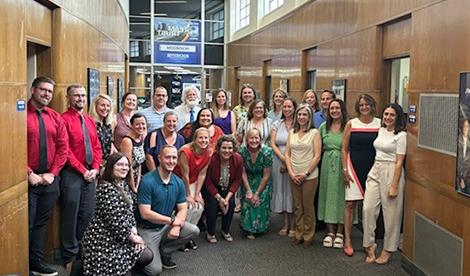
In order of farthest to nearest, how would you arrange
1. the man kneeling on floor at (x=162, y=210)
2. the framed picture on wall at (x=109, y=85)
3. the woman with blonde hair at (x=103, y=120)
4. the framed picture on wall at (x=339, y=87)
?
the framed picture on wall at (x=109, y=85)
the framed picture on wall at (x=339, y=87)
the woman with blonde hair at (x=103, y=120)
the man kneeling on floor at (x=162, y=210)

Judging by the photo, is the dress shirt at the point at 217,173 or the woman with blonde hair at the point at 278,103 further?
the woman with blonde hair at the point at 278,103

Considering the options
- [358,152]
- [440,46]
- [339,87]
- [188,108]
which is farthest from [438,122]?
[339,87]

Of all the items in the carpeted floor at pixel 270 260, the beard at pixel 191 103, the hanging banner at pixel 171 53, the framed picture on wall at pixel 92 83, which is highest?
the hanging banner at pixel 171 53

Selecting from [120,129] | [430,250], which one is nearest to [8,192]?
[120,129]

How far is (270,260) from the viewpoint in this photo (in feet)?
18.3

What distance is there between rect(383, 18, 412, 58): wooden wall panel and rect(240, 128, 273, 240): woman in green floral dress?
1804 mm

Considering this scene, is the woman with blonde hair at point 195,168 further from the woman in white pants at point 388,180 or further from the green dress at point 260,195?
the woman in white pants at point 388,180

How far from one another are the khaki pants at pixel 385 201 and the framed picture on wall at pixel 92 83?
3349 mm

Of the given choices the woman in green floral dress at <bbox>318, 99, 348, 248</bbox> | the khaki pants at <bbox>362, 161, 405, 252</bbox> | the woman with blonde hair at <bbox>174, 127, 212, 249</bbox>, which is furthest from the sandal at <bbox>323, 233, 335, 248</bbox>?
the woman with blonde hair at <bbox>174, 127, 212, 249</bbox>

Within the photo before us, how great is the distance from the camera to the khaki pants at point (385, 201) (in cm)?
534

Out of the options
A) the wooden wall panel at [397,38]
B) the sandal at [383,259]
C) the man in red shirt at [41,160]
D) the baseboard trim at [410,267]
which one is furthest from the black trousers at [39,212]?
the wooden wall panel at [397,38]

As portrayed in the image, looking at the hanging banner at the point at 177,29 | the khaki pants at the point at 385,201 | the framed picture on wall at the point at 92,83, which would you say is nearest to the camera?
the khaki pants at the point at 385,201

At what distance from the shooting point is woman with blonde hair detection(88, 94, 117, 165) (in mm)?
5473

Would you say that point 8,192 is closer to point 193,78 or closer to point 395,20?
point 395,20
